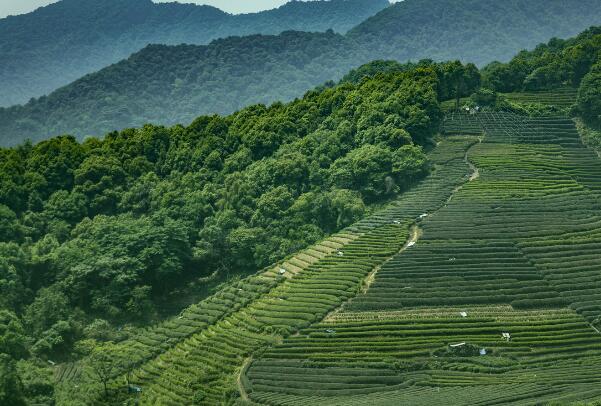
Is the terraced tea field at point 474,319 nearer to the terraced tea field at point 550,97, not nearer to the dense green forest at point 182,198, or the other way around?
the dense green forest at point 182,198

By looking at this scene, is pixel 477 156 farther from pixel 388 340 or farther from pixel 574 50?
pixel 388 340

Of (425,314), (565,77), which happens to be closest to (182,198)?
(425,314)

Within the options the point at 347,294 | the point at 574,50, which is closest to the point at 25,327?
the point at 347,294

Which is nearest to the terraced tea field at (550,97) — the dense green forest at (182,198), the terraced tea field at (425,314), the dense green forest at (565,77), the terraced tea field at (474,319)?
the dense green forest at (565,77)

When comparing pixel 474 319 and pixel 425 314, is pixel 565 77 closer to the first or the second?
pixel 425 314

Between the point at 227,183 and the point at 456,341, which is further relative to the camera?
the point at 227,183
